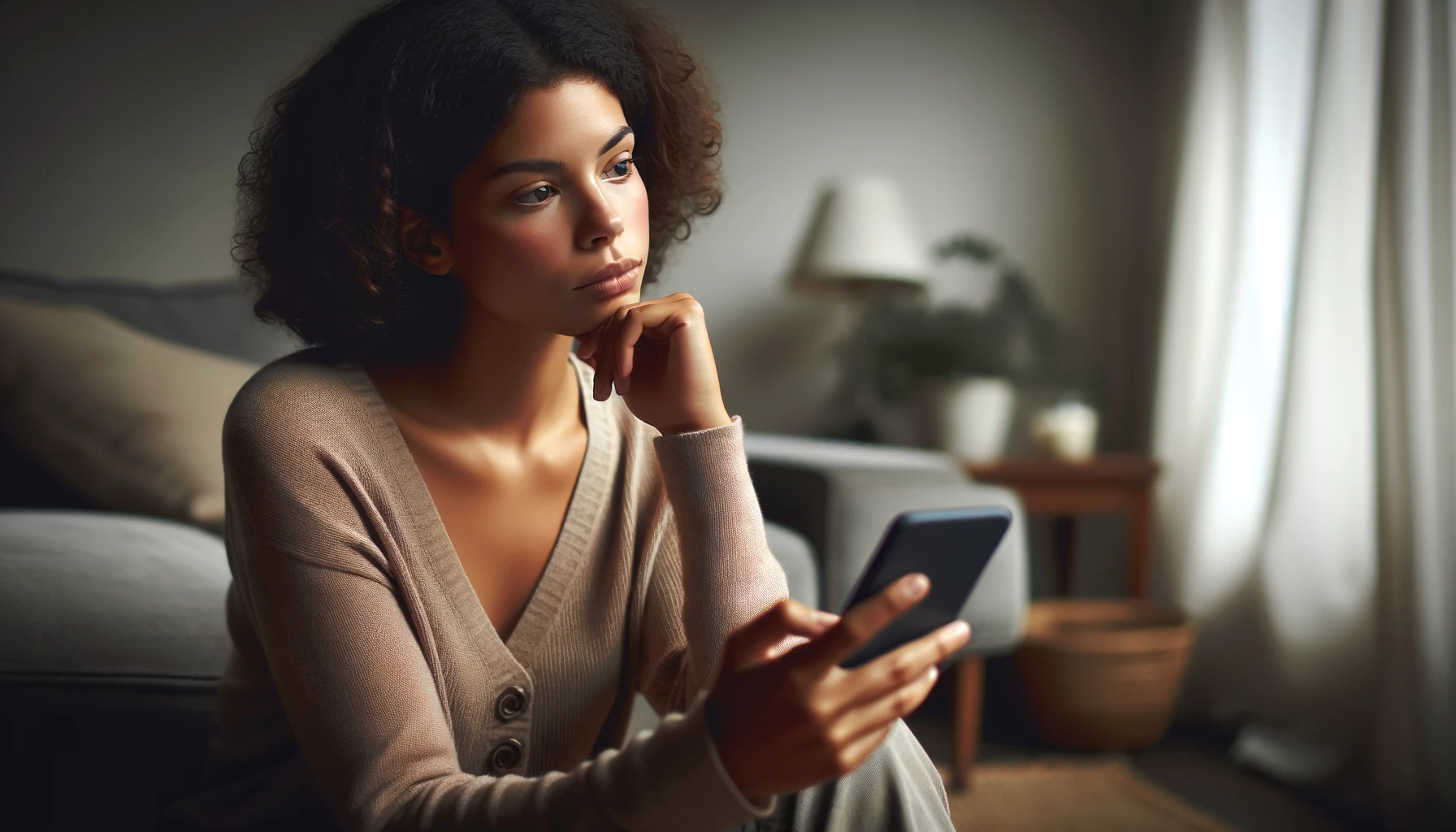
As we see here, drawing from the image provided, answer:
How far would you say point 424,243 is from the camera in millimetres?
669

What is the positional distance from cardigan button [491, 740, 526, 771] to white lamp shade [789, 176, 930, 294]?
174 cm

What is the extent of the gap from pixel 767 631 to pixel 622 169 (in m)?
0.35

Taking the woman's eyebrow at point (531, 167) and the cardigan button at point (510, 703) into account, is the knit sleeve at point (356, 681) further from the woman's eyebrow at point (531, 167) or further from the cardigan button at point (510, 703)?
the woman's eyebrow at point (531, 167)

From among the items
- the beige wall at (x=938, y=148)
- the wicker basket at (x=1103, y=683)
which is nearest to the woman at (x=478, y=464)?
the wicker basket at (x=1103, y=683)

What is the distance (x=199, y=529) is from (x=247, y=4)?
158 cm

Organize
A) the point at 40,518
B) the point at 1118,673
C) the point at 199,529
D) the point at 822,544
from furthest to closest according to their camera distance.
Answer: the point at 1118,673 < the point at 822,544 < the point at 199,529 < the point at 40,518

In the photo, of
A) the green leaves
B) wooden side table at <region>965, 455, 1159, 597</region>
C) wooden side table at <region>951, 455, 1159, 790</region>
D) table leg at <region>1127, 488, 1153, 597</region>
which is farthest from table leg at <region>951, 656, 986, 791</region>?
the green leaves

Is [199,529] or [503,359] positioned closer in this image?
[503,359]

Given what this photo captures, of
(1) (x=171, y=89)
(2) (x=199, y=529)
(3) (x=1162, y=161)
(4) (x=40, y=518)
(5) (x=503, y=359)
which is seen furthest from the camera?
(3) (x=1162, y=161)

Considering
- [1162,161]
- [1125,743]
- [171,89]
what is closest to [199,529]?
[171,89]

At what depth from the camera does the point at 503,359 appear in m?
0.71

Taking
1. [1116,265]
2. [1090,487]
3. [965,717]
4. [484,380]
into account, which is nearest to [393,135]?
[484,380]

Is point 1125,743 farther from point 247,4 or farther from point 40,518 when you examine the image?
point 247,4

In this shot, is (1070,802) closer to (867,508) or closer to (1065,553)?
(867,508)
